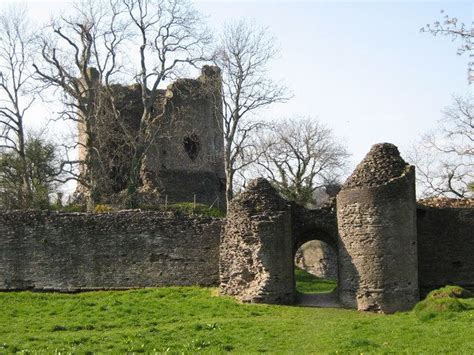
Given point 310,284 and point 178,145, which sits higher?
point 178,145

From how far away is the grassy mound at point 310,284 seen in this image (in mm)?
29062

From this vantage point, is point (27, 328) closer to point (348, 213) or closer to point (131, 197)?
Result: point (348, 213)

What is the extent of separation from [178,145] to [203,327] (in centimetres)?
2297

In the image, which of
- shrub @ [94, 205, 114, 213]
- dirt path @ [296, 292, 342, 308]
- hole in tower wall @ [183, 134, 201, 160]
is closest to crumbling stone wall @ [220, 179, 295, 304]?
dirt path @ [296, 292, 342, 308]

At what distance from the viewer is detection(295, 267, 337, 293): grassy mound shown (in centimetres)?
2906

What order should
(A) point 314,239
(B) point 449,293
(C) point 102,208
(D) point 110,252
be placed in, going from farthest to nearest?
(C) point 102,208, (A) point 314,239, (D) point 110,252, (B) point 449,293

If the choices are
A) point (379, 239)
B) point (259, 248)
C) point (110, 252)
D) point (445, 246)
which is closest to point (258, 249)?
point (259, 248)

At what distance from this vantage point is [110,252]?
25906 mm

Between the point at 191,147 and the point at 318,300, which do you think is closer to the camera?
the point at 318,300

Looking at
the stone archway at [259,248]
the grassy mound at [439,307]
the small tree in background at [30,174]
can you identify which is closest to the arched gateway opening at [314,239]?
the stone archway at [259,248]

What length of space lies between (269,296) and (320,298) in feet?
8.80

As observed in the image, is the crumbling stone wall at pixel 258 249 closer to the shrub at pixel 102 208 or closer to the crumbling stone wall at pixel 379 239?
the crumbling stone wall at pixel 379 239

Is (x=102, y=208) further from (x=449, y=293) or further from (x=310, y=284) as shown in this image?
(x=449, y=293)

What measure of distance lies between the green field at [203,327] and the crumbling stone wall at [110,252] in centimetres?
146
